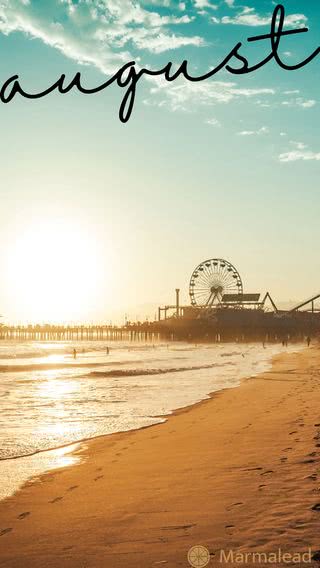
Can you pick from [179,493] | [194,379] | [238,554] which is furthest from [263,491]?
[194,379]

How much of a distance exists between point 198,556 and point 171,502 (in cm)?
178

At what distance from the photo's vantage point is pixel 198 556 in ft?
14.7

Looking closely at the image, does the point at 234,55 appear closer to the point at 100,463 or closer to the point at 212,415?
the point at 100,463

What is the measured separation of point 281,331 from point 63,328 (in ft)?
245

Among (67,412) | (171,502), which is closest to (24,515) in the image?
(171,502)

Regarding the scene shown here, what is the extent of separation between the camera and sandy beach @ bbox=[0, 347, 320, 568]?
4.76 metres

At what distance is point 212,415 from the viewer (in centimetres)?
1433

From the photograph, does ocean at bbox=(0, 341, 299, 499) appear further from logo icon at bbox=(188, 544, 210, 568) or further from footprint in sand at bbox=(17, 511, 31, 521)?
logo icon at bbox=(188, 544, 210, 568)

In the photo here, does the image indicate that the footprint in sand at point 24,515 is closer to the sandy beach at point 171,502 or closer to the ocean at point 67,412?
the sandy beach at point 171,502

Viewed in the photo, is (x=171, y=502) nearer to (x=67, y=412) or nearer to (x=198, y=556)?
(x=198, y=556)

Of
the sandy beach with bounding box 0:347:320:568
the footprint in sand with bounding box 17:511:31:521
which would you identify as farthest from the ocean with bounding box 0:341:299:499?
the footprint in sand with bounding box 17:511:31:521

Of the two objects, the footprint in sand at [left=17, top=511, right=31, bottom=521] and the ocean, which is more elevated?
the footprint in sand at [left=17, top=511, right=31, bottom=521]

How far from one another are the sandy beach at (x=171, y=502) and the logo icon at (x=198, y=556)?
62 mm

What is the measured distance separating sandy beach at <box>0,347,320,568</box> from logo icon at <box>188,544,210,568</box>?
0.06m
